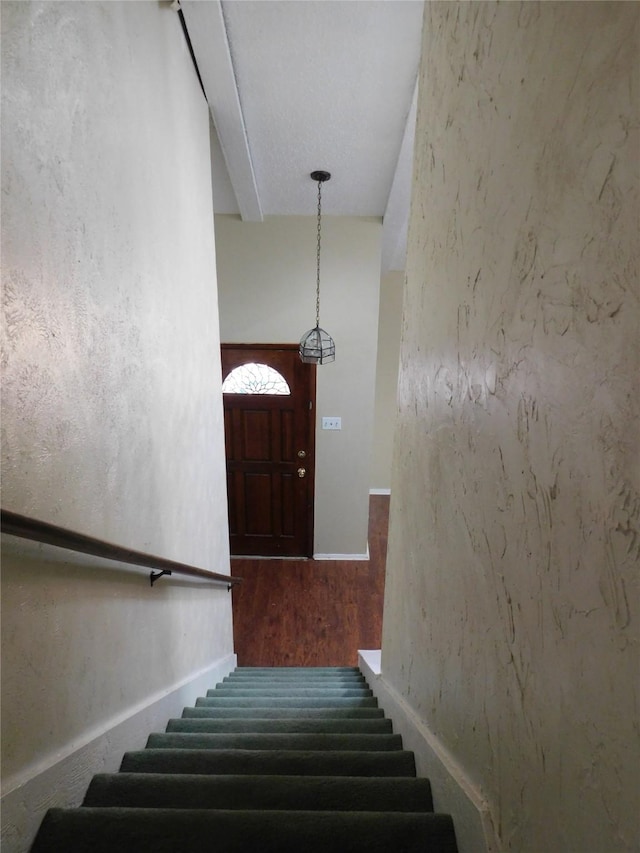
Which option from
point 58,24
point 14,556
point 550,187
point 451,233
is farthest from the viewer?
point 451,233

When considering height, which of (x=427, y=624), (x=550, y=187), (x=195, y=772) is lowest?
(x=195, y=772)

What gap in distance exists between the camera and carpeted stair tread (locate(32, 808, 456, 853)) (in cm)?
92

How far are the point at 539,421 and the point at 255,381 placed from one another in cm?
395

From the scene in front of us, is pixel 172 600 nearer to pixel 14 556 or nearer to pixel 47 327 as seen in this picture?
pixel 14 556

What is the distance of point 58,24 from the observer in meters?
0.99

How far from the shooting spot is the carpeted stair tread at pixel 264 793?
3.63 ft

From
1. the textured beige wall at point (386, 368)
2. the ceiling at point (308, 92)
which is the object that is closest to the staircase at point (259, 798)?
the ceiling at point (308, 92)

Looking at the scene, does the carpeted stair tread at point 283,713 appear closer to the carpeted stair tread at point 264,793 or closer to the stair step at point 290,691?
the stair step at point 290,691

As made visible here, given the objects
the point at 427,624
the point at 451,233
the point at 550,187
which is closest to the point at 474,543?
the point at 427,624

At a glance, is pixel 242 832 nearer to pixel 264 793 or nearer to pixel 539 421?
pixel 264 793

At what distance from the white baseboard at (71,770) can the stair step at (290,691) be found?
0.65 metres

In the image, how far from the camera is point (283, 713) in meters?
1.87

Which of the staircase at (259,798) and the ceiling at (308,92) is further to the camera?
the ceiling at (308,92)

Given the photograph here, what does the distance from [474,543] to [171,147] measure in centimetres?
181
